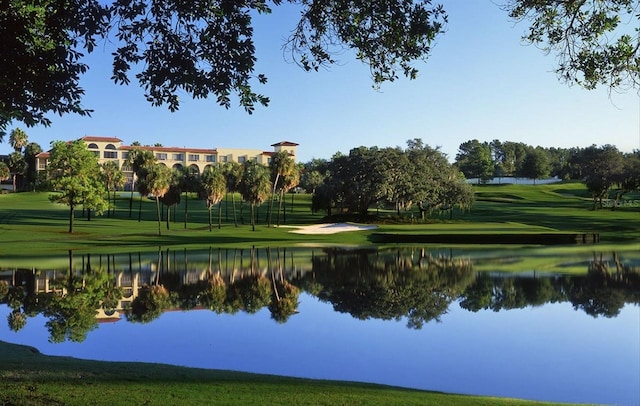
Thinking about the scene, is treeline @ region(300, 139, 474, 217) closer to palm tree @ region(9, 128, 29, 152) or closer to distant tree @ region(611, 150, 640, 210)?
distant tree @ region(611, 150, 640, 210)

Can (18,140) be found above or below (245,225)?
above

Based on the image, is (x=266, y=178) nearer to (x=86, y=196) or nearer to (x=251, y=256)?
(x=86, y=196)

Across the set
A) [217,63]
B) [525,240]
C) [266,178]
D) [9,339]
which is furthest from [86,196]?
[217,63]

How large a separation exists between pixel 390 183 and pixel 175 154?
322 feet

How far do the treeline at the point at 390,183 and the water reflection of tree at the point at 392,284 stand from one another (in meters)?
34.0

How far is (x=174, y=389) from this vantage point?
9.34 meters

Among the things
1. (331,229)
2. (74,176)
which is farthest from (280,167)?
(74,176)

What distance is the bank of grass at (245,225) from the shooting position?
4634 centimetres

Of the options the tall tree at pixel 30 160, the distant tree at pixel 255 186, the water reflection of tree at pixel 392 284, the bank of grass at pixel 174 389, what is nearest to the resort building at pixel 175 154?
the tall tree at pixel 30 160

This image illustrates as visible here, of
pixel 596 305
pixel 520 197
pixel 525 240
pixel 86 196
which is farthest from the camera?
pixel 520 197

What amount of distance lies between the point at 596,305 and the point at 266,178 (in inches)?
2004

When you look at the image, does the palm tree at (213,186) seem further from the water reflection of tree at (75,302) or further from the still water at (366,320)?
the water reflection of tree at (75,302)

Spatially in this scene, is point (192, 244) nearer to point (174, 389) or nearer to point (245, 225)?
Result: point (245, 225)

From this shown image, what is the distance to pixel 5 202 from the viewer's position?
9219cm
